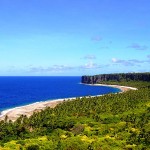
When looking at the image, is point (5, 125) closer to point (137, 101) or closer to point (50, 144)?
point (50, 144)

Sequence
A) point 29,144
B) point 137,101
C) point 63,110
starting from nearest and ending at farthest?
1. point 29,144
2. point 63,110
3. point 137,101

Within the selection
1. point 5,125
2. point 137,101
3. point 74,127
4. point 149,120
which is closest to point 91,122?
point 74,127

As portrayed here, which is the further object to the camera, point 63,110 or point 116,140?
point 63,110

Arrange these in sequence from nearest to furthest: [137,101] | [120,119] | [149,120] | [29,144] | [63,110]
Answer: [29,144] → [149,120] → [120,119] → [63,110] → [137,101]

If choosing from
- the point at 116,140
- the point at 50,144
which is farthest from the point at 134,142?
the point at 50,144

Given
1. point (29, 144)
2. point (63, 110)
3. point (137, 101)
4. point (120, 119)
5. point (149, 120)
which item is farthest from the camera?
point (137, 101)

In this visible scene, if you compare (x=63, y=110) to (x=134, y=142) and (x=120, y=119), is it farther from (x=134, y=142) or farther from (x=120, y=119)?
(x=134, y=142)
